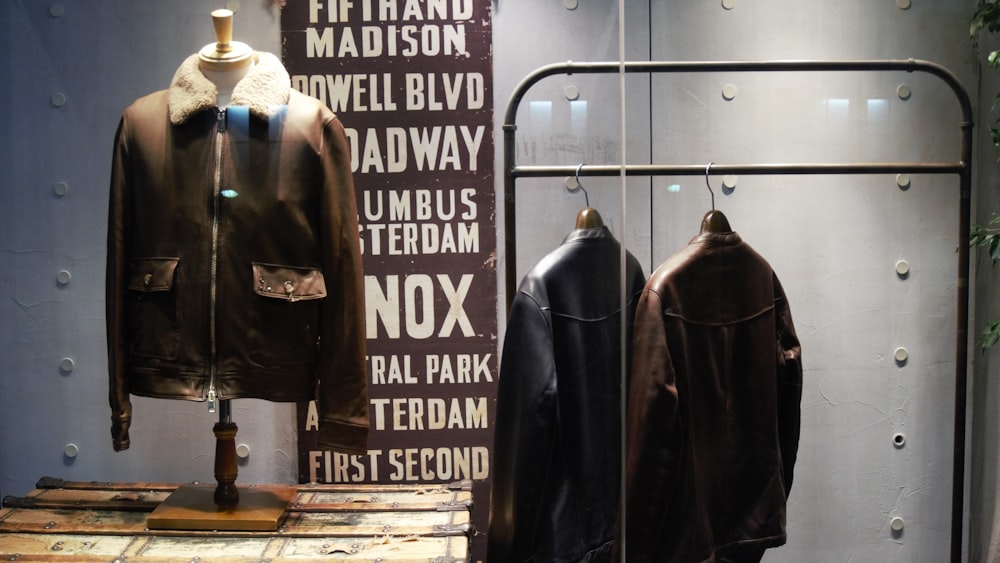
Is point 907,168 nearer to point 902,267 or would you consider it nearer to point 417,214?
point 902,267

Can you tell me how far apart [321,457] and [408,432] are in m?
0.25

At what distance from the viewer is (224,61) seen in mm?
2197

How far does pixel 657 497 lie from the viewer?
Answer: 1.96m

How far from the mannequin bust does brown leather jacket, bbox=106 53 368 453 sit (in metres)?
0.03

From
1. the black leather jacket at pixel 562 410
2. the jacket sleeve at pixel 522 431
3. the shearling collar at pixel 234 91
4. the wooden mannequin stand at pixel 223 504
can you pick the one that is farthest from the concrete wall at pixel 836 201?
the wooden mannequin stand at pixel 223 504

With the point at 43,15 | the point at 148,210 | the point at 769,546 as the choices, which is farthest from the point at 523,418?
the point at 43,15

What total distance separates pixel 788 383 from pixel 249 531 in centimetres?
128

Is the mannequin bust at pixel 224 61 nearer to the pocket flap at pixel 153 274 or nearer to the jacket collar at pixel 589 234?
the pocket flap at pixel 153 274

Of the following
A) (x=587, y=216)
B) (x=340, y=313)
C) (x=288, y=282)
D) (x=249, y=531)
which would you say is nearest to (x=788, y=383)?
(x=587, y=216)

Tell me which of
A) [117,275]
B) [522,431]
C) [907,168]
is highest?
[907,168]

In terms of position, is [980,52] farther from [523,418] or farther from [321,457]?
[321,457]

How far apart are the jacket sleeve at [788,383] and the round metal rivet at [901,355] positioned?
0.61ft

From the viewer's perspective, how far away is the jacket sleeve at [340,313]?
7.28ft

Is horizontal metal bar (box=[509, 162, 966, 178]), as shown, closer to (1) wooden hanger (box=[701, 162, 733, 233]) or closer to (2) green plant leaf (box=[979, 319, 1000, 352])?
(1) wooden hanger (box=[701, 162, 733, 233])
